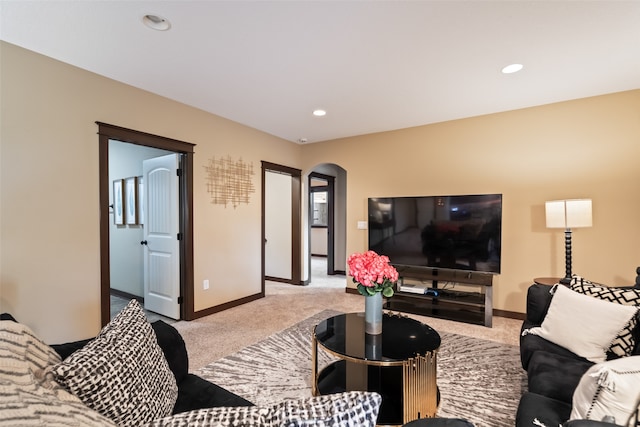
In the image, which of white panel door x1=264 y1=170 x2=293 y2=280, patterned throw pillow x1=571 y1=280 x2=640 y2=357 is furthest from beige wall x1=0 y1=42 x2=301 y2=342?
patterned throw pillow x1=571 y1=280 x2=640 y2=357

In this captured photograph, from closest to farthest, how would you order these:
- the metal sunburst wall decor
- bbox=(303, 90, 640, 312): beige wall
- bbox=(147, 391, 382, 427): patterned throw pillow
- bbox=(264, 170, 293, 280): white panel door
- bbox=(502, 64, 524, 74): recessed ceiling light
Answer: bbox=(147, 391, 382, 427): patterned throw pillow
bbox=(502, 64, 524, 74): recessed ceiling light
bbox=(303, 90, 640, 312): beige wall
the metal sunburst wall decor
bbox=(264, 170, 293, 280): white panel door

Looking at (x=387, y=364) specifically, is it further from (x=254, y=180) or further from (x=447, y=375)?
(x=254, y=180)

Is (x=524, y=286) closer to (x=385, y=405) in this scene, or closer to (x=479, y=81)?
(x=479, y=81)

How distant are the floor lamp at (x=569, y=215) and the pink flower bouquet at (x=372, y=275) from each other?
212 centimetres

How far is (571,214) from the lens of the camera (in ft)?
9.63

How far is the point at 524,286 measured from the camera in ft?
11.8

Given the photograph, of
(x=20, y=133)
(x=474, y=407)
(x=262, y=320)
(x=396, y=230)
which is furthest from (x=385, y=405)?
(x=20, y=133)

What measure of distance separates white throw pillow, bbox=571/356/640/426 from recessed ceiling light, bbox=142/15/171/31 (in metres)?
2.93

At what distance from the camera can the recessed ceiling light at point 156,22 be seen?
77.4 inches

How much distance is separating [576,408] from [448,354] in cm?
171

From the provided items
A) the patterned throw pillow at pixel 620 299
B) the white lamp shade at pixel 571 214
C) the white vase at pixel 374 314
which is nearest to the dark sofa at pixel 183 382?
the white vase at pixel 374 314

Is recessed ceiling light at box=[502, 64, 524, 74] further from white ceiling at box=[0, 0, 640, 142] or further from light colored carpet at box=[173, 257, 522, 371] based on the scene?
light colored carpet at box=[173, 257, 522, 371]

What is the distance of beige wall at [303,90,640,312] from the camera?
3127 millimetres

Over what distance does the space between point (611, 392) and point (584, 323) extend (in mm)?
995
